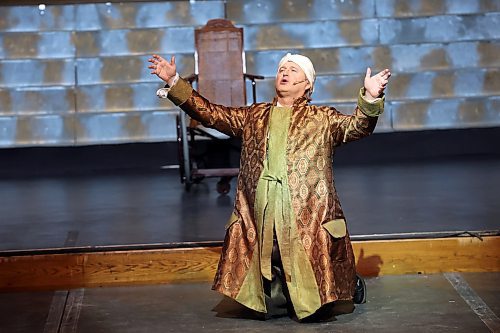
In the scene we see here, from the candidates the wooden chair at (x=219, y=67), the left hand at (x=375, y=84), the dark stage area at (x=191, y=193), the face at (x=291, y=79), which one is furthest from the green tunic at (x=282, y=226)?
the wooden chair at (x=219, y=67)

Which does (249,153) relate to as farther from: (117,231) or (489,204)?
(489,204)

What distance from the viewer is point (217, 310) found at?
14.1ft

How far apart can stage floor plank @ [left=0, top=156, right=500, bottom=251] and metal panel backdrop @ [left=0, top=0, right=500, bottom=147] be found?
58 centimetres

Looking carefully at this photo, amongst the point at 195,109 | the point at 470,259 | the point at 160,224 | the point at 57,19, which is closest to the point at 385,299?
the point at 470,259

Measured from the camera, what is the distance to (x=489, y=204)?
5.65 m

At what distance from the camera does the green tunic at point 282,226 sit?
13.2ft

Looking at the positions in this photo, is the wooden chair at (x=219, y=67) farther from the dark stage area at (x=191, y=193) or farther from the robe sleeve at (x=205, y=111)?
the robe sleeve at (x=205, y=111)

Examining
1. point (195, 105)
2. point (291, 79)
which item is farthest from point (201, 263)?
point (291, 79)

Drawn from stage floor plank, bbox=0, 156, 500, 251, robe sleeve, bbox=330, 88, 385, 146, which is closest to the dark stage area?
stage floor plank, bbox=0, 156, 500, 251

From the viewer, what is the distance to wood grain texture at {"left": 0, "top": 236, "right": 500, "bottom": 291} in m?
4.75

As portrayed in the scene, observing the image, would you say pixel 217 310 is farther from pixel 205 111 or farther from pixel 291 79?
pixel 291 79

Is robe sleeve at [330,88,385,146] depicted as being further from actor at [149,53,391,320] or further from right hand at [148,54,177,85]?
right hand at [148,54,177,85]

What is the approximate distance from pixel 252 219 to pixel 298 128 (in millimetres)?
383

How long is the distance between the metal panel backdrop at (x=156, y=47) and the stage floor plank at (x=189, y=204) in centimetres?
58
